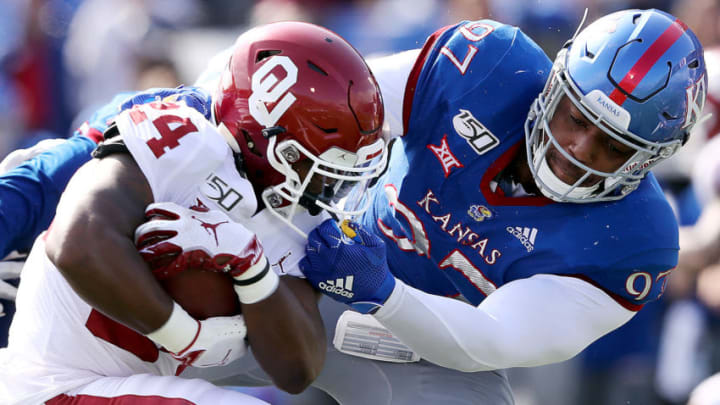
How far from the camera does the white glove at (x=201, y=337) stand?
226 centimetres

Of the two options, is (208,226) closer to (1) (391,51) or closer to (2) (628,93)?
(2) (628,93)

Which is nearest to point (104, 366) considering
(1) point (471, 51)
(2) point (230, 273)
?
(2) point (230, 273)

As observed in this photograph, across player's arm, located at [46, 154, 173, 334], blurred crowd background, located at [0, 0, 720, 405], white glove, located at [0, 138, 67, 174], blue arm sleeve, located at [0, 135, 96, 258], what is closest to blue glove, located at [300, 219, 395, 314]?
player's arm, located at [46, 154, 173, 334]

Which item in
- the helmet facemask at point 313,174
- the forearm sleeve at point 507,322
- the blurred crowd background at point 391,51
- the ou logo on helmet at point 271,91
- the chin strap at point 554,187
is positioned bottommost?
the blurred crowd background at point 391,51

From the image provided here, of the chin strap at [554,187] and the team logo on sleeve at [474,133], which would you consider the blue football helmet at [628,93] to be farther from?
the team logo on sleeve at [474,133]

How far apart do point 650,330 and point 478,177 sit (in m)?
2.20

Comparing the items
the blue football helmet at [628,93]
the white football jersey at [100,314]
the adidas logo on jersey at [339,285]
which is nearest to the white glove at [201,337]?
the white football jersey at [100,314]

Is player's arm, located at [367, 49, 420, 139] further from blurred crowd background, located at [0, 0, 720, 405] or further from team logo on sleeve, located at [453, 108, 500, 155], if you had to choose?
blurred crowd background, located at [0, 0, 720, 405]

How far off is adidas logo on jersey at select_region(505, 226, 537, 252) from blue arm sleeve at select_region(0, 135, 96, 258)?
1.40m

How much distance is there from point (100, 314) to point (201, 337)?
10.7 inches

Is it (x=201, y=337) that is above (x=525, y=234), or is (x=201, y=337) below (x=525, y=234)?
above

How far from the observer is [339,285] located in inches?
103

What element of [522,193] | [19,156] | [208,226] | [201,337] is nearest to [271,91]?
[208,226]

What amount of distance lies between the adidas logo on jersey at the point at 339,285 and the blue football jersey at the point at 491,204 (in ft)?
2.20
